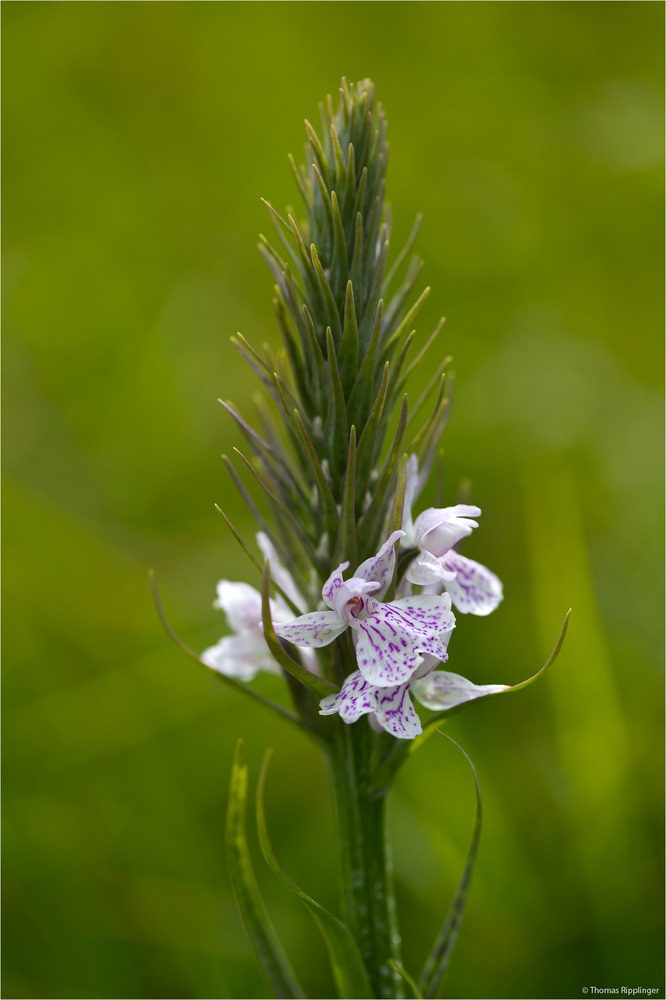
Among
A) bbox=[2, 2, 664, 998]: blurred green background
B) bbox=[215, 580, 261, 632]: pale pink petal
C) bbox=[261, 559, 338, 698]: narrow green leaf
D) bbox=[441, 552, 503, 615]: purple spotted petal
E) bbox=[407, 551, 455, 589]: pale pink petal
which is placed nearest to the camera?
bbox=[261, 559, 338, 698]: narrow green leaf

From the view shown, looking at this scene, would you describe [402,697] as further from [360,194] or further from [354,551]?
[360,194]

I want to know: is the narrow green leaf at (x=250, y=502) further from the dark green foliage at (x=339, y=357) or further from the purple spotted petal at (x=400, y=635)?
the purple spotted petal at (x=400, y=635)

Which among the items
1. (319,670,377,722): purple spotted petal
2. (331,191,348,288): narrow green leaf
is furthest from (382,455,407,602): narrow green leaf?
(331,191,348,288): narrow green leaf

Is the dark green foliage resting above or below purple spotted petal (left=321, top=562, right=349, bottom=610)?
above

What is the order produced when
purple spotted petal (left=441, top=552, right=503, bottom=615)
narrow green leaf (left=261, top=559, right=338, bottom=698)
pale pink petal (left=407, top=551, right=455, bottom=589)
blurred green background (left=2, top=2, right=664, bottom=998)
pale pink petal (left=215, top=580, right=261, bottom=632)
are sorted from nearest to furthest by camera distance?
narrow green leaf (left=261, top=559, right=338, bottom=698)
pale pink petal (left=407, top=551, right=455, bottom=589)
purple spotted petal (left=441, top=552, right=503, bottom=615)
pale pink petal (left=215, top=580, right=261, bottom=632)
blurred green background (left=2, top=2, right=664, bottom=998)

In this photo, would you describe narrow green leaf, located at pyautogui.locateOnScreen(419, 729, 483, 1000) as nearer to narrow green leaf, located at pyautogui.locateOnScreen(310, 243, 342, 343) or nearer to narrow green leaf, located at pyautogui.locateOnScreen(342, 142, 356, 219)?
narrow green leaf, located at pyautogui.locateOnScreen(310, 243, 342, 343)
